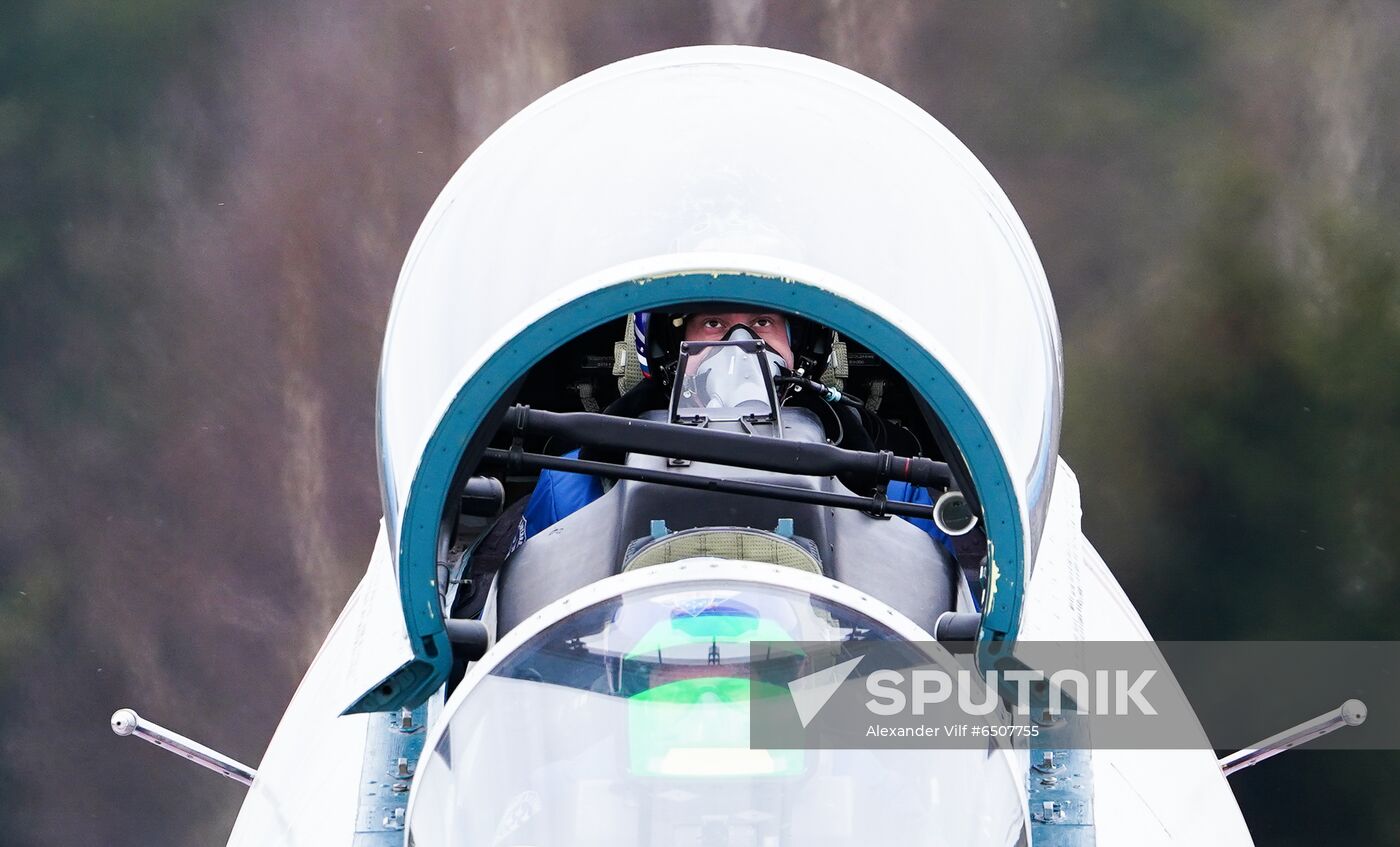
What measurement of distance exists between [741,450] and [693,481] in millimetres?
143

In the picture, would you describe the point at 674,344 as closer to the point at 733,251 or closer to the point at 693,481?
the point at 693,481

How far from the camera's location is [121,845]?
Answer: 832cm

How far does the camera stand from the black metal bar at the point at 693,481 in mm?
3012

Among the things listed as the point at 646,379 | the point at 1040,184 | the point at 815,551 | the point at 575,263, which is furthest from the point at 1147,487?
the point at 575,263

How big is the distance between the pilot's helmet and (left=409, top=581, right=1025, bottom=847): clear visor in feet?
4.46

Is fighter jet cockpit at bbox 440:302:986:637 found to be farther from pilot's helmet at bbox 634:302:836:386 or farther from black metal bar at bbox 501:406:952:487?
pilot's helmet at bbox 634:302:836:386

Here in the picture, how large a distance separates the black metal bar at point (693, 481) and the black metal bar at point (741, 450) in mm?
45

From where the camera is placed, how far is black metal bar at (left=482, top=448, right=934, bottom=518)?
9.88 ft

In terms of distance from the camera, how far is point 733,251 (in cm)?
259

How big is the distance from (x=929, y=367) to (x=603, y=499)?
91 cm

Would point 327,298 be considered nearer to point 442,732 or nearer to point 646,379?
point 646,379

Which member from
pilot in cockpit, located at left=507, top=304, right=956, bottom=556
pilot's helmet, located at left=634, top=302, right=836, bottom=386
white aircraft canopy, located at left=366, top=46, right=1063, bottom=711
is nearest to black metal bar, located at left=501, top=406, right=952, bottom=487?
white aircraft canopy, located at left=366, top=46, right=1063, bottom=711

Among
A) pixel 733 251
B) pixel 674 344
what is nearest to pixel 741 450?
pixel 733 251

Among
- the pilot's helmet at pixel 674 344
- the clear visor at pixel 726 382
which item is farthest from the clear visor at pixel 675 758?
the pilot's helmet at pixel 674 344
